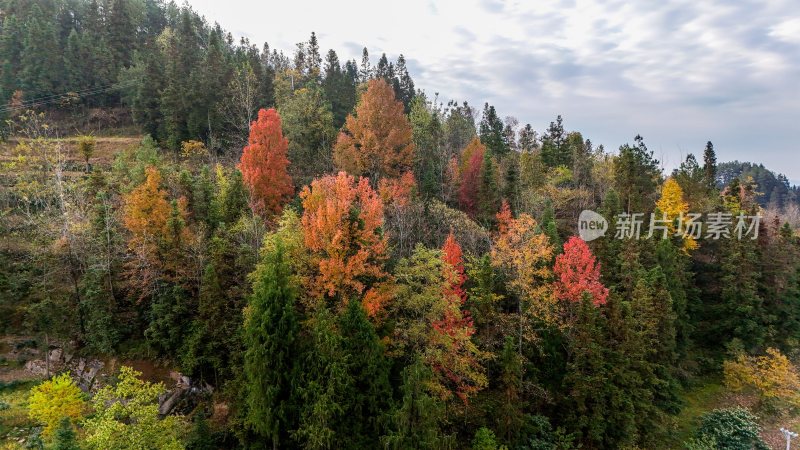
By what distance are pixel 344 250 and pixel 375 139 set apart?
635 inches

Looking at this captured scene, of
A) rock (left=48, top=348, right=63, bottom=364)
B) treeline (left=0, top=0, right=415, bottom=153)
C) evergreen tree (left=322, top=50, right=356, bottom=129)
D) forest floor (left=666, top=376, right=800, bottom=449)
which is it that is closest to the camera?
rock (left=48, top=348, right=63, bottom=364)

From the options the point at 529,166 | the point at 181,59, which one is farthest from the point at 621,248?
the point at 181,59

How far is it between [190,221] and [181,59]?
3355 cm

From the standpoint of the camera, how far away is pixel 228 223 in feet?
98.7

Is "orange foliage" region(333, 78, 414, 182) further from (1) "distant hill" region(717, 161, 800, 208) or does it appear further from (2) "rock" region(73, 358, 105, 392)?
(1) "distant hill" region(717, 161, 800, 208)

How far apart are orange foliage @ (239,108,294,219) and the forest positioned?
0.60ft

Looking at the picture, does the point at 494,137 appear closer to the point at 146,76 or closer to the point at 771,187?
the point at 146,76

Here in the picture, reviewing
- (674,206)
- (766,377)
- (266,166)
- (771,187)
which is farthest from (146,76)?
(771,187)

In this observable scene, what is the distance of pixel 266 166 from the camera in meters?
32.7

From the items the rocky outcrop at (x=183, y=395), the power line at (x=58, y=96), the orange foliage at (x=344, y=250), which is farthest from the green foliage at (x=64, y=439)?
the power line at (x=58, y=96)

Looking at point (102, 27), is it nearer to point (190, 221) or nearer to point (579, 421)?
point (190, 221)

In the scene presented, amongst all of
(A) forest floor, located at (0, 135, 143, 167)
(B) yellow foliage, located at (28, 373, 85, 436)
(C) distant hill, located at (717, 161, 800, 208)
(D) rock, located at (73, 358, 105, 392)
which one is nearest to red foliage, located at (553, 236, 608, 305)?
(B) yellow foliage, located at (28, 373, 85, 436)

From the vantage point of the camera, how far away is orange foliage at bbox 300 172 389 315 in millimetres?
21109

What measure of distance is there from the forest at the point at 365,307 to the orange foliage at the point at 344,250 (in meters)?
0.15
